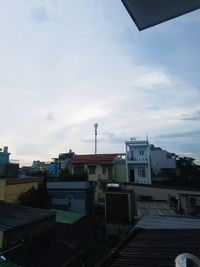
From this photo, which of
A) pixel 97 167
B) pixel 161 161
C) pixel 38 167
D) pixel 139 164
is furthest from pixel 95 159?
pixel 38 167

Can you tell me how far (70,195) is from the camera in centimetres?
2211

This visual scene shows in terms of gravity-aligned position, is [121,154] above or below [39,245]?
above

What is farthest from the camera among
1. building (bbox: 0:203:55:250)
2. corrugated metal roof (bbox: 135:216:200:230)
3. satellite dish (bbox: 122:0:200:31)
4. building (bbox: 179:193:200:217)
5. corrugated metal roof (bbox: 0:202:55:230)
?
building (bbox: 179:193:200:217)

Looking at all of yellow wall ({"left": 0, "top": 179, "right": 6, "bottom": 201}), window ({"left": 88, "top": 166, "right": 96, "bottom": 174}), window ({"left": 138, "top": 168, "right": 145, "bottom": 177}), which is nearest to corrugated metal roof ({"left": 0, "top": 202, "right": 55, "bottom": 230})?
yellow wall ({"left": 0, "top": 179, "right": 6, "bottom": 201})

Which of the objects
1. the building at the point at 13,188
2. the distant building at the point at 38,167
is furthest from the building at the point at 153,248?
the distant building at the point at 38,167

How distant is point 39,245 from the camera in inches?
368

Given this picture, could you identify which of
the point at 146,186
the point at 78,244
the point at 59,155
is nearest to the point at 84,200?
the point at 146,186

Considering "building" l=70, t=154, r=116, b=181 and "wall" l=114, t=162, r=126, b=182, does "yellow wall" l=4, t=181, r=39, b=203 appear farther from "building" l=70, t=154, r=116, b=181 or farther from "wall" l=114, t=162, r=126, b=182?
"wall" l=114, t=162, r=126, b=182

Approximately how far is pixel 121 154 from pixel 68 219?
52.2 feet

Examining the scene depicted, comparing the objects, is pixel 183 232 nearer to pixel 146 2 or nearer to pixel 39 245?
pixel 146 2

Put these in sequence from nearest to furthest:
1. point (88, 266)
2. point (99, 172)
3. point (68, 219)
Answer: point (88, 266)
point (68, 219)
point (99, 172)

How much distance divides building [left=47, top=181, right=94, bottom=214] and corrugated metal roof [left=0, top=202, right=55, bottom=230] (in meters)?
11.3

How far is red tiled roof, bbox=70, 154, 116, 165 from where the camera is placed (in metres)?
28.2

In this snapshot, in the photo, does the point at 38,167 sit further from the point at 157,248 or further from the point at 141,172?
the point at 157,248
